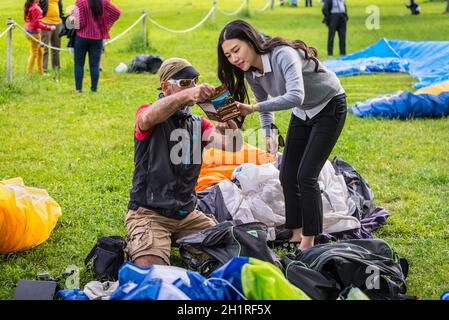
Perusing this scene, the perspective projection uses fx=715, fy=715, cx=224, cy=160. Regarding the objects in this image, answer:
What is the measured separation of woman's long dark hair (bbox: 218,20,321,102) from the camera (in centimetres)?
449

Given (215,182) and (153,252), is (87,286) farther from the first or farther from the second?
(215,182)

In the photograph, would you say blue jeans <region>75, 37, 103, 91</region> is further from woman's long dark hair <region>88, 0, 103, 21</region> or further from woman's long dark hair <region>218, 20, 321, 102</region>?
woman's long dark hair <region>218, 20, 321, 102</region>

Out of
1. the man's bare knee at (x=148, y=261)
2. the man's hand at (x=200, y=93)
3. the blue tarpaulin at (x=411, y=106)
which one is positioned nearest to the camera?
the man's hand at (x=200, y=93)

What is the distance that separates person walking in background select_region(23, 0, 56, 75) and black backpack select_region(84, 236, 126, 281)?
854 centimetres

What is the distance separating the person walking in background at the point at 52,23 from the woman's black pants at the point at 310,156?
889 cm

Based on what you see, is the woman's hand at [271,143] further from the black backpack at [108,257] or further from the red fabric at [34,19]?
the red fabric at [34,19]

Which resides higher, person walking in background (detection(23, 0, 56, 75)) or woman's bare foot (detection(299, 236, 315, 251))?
person walking in background (detection(23, 0, 56, 75))

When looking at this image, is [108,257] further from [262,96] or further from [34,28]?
[34,28]

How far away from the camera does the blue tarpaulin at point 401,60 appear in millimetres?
12594

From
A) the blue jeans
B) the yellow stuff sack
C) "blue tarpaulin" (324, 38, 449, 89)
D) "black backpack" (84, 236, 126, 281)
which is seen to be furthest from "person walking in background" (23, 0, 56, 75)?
"black backpack" (84, 236, 126, 281)

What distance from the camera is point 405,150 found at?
789 centimetres

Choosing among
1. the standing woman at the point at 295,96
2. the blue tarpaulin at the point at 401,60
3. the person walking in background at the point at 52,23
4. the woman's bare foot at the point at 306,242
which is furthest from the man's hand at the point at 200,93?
the person walking in background at the point at 52,23

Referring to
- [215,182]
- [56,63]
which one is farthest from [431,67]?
[215,182]
